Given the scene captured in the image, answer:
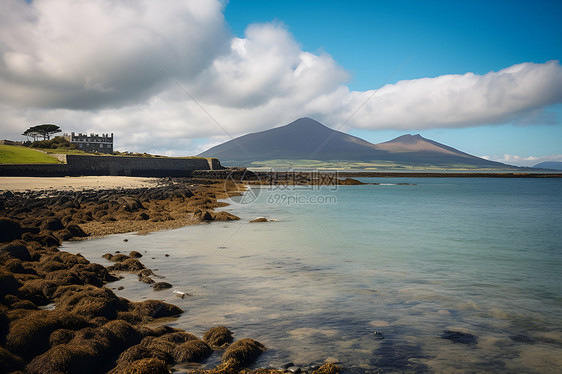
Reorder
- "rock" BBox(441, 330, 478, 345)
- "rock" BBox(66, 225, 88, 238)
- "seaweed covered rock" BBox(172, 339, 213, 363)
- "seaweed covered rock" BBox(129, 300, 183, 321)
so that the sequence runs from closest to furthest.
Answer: "seaweed covered rock" BBox(172, 339, 213, 363) < "rock" BBox(441, 330, 478, 345) < "seaweed covered rock" BBox(129, 300, 183, 321) < "rock" BBox(66, 225, 88, 238)

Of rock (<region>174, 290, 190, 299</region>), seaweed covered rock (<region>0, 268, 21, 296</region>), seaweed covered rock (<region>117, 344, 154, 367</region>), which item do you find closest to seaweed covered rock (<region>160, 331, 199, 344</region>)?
seaweed covered rock (<region>117, 344, 154, 367</region>)

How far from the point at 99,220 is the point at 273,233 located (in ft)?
31.0

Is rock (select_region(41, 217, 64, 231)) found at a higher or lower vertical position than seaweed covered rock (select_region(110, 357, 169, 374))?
higher

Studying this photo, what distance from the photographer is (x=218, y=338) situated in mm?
6578

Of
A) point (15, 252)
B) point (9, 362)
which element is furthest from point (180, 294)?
point (15, 252)

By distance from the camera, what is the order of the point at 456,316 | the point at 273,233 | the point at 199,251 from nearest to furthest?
the point at 456,316, the point at 199,251, the point at 273,233

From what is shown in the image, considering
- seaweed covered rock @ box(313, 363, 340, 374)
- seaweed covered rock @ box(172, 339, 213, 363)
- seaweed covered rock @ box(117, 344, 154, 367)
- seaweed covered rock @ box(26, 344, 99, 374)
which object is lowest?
seaweed covered rock @ box(313, 363, 340, 374)

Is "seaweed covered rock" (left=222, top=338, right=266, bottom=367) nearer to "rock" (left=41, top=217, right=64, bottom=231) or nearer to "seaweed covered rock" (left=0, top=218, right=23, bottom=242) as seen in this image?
"seaweed covered rock" (left=0, top=218, right=23, bottom=242)

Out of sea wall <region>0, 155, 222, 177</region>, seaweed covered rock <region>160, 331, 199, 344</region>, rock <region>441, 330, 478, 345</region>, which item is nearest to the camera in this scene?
seaweed covered rock <region>160, 331, 199, 344</region>

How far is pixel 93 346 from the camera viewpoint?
555 cm

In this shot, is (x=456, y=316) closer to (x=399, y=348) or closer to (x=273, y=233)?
(x=399, y=348)

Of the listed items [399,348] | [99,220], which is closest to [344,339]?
[399,348]

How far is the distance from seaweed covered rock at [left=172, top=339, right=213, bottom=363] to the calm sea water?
967 millimetres

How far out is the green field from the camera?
167ft
